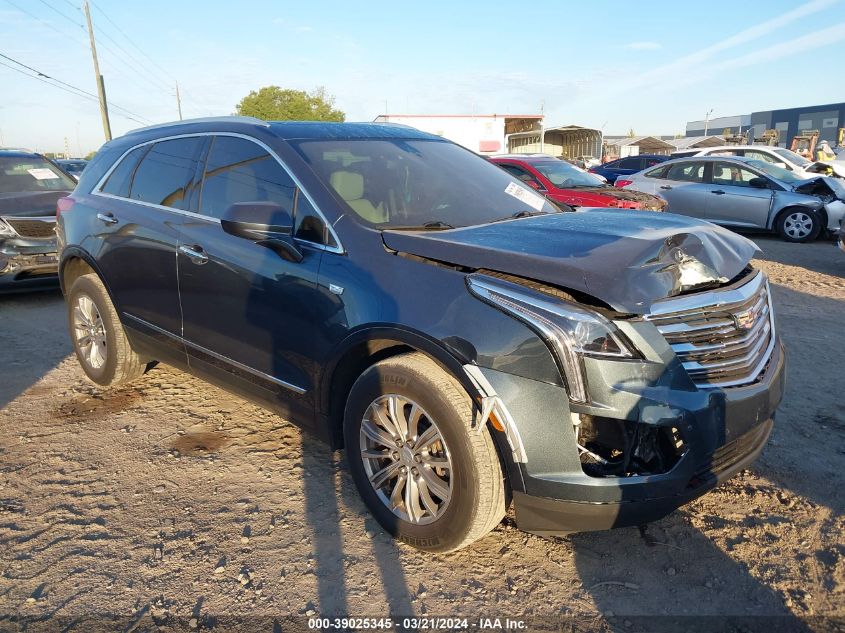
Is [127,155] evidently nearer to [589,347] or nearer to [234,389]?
[234,389]

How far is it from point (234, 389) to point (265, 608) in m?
1.38

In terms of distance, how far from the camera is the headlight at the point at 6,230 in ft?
23.0

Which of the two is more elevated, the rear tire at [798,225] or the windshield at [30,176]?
the windshield at [30,176]

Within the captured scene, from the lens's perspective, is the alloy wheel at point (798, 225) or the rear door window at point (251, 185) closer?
the rear door window at point (251, 185)

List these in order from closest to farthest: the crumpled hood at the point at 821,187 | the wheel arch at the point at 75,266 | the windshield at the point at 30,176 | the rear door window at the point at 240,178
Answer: the rear door window at the point at 240,178 → the wheel arch at the point at 75,266 → the windshield at the point at 30,176 → the crumpled hood at the point at 821,187

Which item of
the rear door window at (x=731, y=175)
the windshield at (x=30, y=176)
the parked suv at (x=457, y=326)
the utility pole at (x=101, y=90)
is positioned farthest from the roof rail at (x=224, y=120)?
the utility pole at (x=101, y=90)

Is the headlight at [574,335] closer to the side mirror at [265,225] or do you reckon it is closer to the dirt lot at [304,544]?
the dirt lot at [304,544]

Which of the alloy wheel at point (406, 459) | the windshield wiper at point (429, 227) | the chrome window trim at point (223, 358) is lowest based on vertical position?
the alloy wheel at point (406, 459)

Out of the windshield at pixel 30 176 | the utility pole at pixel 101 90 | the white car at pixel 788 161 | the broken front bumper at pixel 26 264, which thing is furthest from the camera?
the utility pole at pixel 101 90

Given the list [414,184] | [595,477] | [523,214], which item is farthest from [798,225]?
[595,477]

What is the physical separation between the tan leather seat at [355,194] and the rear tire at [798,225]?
10521mm

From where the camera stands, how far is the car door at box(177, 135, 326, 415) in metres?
2.90

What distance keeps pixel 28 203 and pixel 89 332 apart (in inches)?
157

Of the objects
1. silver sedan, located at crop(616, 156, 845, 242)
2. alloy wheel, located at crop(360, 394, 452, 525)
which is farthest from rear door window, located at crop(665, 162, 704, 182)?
alloy wheel, located at crop(360, 394, 452, 525)
